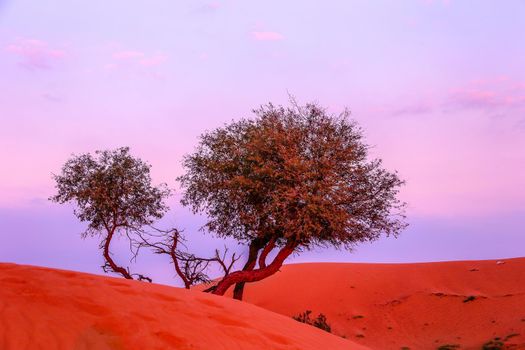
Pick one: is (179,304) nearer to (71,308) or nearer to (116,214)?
(71,308)

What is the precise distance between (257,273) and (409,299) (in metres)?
13.4

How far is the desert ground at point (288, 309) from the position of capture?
9703 millimetres

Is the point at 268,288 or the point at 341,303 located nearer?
the point at 341,303

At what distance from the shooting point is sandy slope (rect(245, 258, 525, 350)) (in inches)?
1112

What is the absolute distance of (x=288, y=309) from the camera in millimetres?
35656

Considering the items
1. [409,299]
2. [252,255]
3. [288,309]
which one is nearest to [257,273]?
[252,255]

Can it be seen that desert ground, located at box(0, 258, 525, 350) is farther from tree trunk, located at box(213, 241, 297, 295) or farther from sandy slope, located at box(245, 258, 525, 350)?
tree trunk, located at box(213, 241, 297, 295)

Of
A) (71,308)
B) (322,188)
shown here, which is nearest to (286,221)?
(322,188)

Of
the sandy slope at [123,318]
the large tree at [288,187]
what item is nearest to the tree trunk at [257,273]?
the large tree at [288,187]

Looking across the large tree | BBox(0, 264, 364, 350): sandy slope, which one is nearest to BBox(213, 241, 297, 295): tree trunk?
the large tree

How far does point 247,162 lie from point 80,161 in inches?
270

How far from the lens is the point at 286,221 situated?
2216cm

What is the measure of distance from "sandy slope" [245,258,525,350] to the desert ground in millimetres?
57

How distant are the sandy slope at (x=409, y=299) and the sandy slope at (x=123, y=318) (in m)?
14.8
